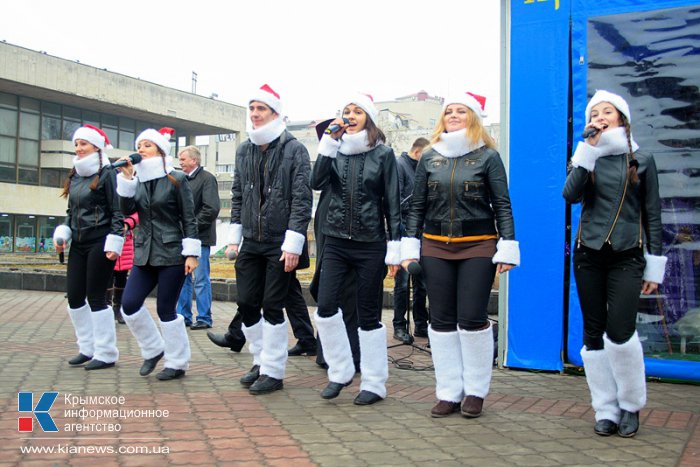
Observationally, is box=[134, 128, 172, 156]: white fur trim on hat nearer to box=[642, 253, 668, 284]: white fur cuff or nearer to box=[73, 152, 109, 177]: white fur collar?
box=[73, 152, 109, 177]: white fur collar

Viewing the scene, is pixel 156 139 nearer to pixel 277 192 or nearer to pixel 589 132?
pixel 277 192

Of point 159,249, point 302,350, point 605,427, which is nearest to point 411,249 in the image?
point 605,427

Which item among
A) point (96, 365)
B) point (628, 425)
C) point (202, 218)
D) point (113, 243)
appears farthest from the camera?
point (202, 218)

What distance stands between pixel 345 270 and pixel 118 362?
8.80 ft

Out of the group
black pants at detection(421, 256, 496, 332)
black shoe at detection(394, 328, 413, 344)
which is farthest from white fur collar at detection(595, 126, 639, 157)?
black shoe at detection(394, 328, 413, 344)

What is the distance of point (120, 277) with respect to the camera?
33.1 ft

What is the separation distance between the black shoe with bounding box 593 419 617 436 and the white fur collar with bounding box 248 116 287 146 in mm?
3108

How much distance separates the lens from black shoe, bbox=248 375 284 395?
17.6ft

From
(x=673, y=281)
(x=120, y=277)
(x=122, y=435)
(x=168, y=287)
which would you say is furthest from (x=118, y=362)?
(x=673, y=281)

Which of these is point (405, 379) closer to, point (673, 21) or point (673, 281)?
point (673, 281)

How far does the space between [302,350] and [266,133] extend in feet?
8.65

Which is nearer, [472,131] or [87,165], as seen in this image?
[472,131]

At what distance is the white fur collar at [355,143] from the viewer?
17.4ft

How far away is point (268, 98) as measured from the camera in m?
5.63
